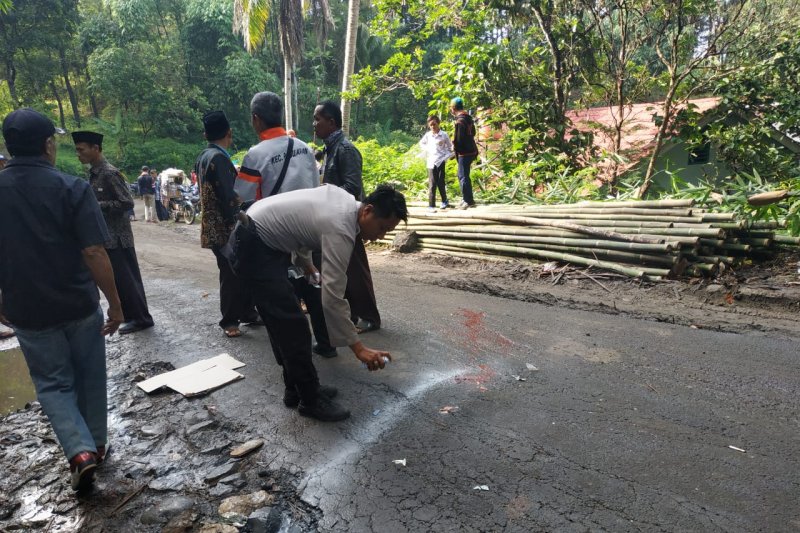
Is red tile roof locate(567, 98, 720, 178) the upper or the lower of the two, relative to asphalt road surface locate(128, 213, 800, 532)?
upper

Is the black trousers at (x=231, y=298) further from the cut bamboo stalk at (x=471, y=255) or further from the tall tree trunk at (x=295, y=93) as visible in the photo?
the tall tree trunk at (x=295, y=93)

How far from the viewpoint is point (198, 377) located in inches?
144

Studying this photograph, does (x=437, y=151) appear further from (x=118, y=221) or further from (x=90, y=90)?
(x=90, y=90)

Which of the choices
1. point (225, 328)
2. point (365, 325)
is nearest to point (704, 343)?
point (365, 325)

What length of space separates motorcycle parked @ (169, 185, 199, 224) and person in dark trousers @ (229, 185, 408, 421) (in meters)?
12.3

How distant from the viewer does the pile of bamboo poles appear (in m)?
5.39

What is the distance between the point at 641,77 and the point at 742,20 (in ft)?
5.80

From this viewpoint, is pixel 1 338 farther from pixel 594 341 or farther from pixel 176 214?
pixel 176 214

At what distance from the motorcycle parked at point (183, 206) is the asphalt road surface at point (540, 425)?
10.3m

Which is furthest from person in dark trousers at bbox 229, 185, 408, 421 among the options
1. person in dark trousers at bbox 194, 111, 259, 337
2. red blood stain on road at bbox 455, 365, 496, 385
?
person in dark trousers at bbox 194, 111, 259, 337

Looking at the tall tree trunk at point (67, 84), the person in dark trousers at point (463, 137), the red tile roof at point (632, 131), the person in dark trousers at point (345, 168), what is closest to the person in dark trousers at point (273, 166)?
the person in dark trousers at point (345, 168)

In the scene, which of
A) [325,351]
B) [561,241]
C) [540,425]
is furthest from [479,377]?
[561,241]

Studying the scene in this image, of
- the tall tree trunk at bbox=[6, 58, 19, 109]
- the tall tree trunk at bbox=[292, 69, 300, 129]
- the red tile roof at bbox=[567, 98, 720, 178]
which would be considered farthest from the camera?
the tall tree trunk at bbox=[292, 69, 300, 129]

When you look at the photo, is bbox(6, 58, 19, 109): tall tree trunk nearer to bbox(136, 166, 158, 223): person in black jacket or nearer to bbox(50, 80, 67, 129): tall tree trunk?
bbox(50, 80, 67, 129): tall tree trunk
